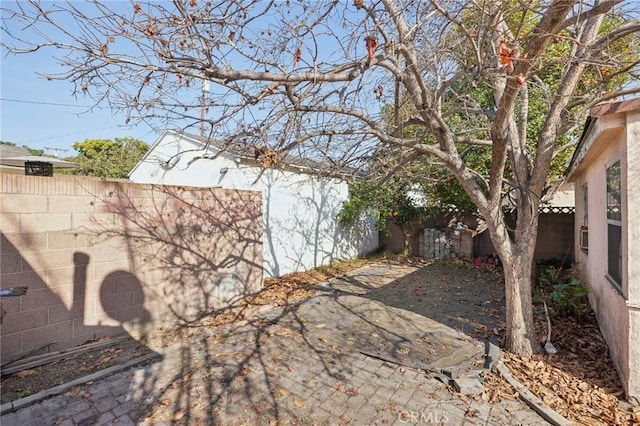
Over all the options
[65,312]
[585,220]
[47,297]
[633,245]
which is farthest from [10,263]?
[585,220]

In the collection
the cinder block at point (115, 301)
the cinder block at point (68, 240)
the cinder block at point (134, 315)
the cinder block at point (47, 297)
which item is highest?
the cinder block at point (68, 240)

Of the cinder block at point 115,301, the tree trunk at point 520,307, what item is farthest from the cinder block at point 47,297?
the tree trunk at point 520,307

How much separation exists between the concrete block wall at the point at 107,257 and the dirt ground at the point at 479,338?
388 mm

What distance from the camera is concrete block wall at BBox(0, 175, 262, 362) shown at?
12.0 feet

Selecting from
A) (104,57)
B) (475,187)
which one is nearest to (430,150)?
(475,187)

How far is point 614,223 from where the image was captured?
13.3 feet

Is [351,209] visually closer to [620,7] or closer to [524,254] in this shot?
[524,254]

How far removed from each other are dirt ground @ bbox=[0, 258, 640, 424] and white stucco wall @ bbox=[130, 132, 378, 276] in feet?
3.42

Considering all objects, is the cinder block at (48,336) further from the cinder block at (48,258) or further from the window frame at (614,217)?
the window frame at (614,217)

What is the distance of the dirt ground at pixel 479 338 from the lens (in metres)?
3.22

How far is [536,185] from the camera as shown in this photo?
418 cm

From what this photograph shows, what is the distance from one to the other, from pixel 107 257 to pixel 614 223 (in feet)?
22.5

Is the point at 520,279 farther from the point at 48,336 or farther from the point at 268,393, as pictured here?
the point at 48,336

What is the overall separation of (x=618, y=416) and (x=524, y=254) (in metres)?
1.84
